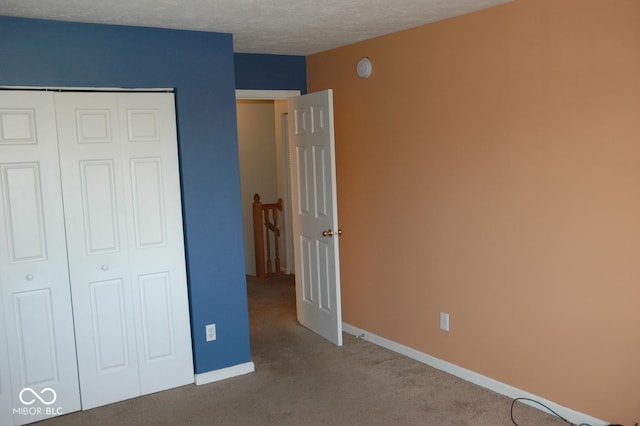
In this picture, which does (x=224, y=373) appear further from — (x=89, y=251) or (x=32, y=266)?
(x=32, y=266)

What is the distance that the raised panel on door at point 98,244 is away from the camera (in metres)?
3.46

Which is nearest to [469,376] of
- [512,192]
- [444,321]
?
[444,321]

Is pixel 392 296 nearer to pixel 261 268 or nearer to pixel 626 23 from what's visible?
pixel 626 23

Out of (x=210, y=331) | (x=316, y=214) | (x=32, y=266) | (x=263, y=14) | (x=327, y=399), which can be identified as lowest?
(x=327, y=399)

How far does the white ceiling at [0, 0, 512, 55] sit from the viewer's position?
3.03 metres

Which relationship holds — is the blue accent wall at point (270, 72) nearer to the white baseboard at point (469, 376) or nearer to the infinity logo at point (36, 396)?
the white baseboard at point (469, 376)

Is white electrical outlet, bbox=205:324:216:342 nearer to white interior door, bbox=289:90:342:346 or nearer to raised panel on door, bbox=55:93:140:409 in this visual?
raised panel on door, bbox=55:93:140:409

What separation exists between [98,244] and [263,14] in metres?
1.77

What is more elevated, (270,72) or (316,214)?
(270,72)

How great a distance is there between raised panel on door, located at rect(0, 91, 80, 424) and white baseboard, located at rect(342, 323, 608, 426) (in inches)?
89.9

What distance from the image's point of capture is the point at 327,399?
3576mm


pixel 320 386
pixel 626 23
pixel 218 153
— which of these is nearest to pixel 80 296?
pixel 218 153

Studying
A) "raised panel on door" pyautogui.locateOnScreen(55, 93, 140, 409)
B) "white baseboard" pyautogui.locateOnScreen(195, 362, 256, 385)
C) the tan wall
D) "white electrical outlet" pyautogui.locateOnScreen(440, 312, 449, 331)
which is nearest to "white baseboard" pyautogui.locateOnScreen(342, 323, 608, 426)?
the tan wall

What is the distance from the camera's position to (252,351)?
4.50 metres
